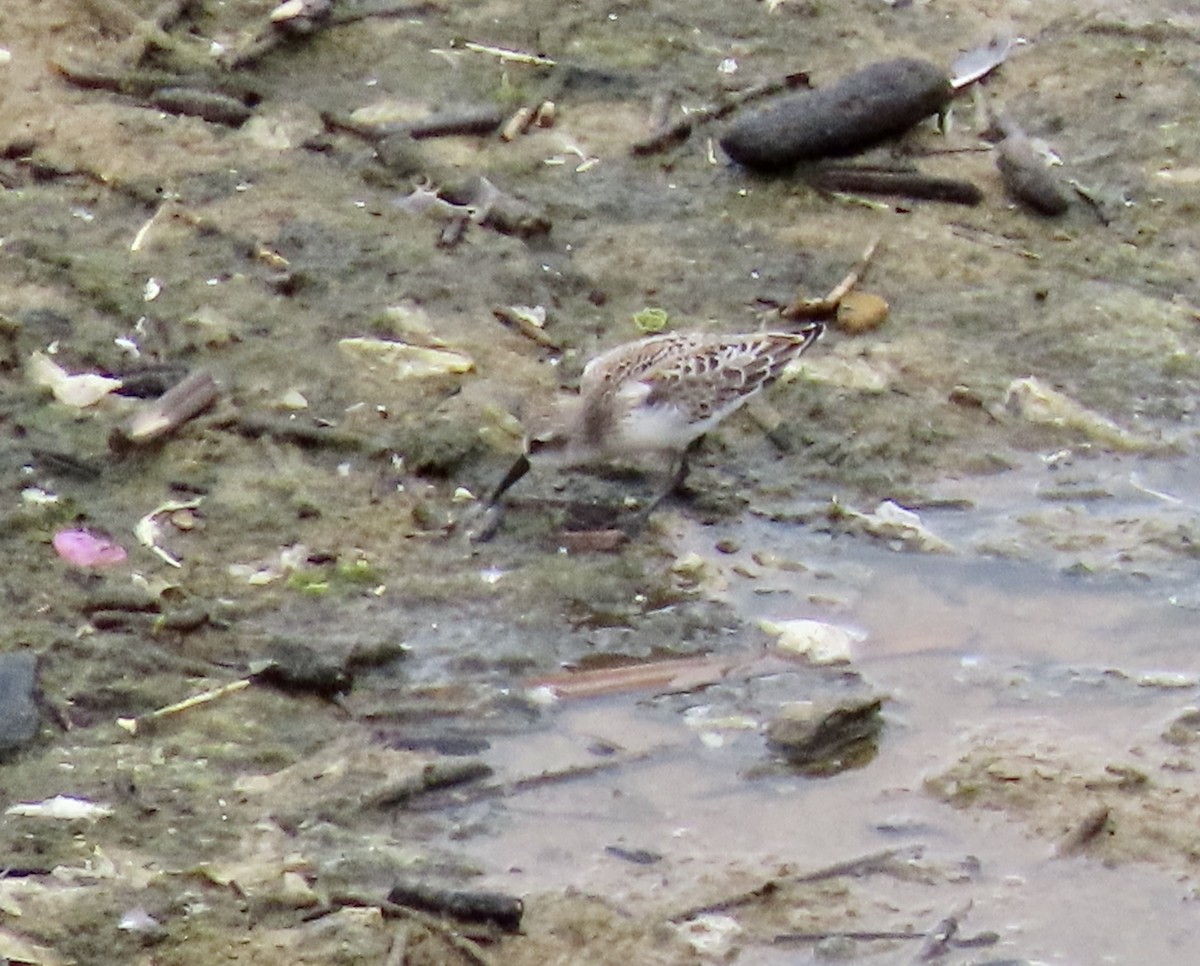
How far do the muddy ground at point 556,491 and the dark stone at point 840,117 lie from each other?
0.61 feet

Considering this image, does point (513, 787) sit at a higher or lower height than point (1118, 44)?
lower

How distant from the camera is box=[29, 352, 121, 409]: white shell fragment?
24.1 feet

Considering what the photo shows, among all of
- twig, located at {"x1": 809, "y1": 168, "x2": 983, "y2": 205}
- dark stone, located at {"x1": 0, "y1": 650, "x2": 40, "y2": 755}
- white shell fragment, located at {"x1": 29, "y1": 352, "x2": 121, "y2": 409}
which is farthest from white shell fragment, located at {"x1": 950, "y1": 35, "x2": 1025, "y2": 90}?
dark stone, located at {"x1": 0, "y1": 650, "x2": 40, "y2": 755}

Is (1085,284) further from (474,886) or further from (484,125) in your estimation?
(474,886)

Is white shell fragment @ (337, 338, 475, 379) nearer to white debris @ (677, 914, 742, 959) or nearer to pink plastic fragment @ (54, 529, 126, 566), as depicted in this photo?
pink plastic fragment @ (54, 529, 126, 566)

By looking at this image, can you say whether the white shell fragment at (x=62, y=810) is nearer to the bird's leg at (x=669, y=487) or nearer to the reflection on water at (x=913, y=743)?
the reflection on water at (x=913, y=743)

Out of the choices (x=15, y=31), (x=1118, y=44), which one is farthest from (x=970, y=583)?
(x=15, y=31)

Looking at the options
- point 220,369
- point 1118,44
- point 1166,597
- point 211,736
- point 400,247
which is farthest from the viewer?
point 1118,44

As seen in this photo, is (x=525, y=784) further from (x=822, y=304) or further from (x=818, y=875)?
(x=822, y=304)

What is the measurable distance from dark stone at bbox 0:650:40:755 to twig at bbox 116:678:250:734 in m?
0.25

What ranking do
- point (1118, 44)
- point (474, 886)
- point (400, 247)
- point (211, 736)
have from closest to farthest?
point (474, 886), point (211, 736), point (400, 247), point (1118, 44)

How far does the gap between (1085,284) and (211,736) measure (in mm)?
4205

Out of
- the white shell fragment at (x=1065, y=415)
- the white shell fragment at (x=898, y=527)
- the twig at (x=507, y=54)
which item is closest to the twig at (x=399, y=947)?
the white shell fragment at (x=898, y=527)

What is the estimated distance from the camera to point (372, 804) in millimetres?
5754
